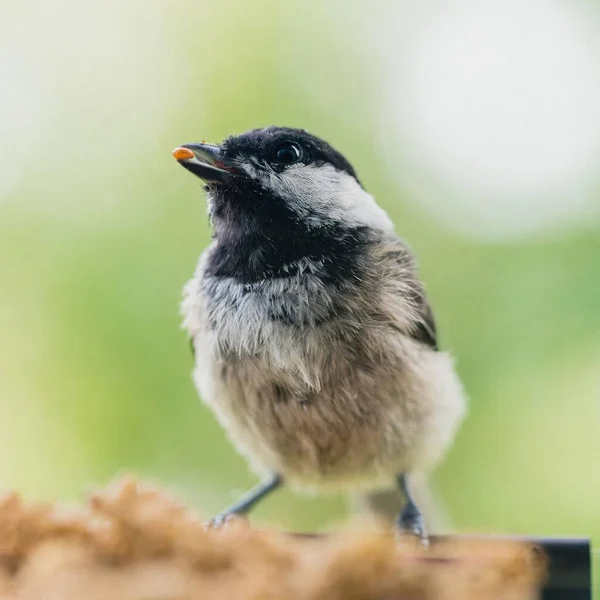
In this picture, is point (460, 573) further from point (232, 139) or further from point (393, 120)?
point (393, 120)

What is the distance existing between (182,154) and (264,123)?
795mm

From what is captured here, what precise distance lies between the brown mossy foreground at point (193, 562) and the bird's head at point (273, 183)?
77 centimetres

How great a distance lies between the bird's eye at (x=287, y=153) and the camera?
1.49 metres

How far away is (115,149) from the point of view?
2230 millimetres

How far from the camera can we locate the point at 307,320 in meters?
1.36

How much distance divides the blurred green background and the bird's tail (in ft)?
0.95

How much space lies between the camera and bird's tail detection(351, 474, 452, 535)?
188 cm

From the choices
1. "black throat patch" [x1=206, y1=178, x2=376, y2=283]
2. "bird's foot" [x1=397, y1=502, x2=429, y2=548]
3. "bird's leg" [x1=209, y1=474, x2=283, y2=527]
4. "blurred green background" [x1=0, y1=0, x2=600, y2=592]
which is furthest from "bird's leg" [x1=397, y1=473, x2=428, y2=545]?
"blurred green background" [x1=0, y1=0, x2=600, y2=592]

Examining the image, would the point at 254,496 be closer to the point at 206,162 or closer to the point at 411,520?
the point at 411,520

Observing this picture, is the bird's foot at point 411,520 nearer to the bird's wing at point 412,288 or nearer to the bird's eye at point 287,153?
the bird's wing at point 412,288

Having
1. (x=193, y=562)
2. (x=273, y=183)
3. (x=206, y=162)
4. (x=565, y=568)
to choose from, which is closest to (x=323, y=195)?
(x=273, y=183)

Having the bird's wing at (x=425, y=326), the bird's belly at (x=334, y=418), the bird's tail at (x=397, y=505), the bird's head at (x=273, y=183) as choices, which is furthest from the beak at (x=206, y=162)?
the bird's tail at (x=397, y=505)

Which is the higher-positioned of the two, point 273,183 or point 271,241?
point 273,183

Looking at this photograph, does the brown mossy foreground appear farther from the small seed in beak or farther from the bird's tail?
the bird's tail
